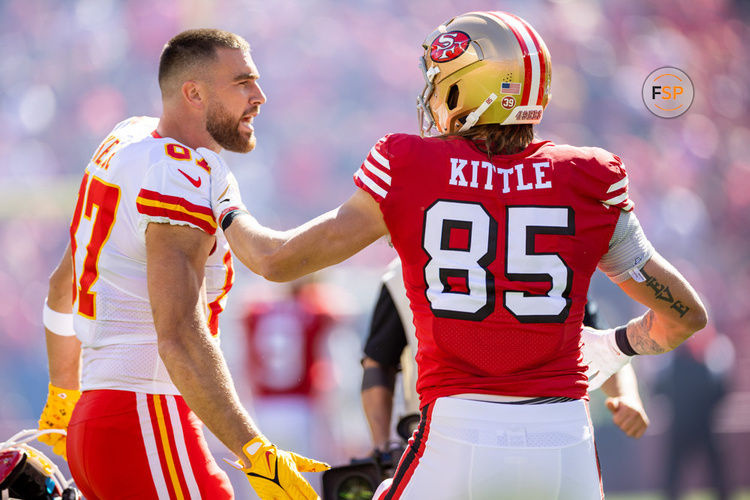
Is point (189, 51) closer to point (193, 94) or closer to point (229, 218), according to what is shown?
point (193, 94)

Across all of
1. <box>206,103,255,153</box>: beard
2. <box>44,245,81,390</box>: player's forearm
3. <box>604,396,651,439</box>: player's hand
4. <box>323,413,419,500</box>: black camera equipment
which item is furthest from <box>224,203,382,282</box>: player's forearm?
<box>604,396,651,439</box>: player's hand

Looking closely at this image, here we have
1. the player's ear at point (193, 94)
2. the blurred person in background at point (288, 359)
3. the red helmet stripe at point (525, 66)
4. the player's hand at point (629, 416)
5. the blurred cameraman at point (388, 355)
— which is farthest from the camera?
the blurred person in background at point (288, 359)

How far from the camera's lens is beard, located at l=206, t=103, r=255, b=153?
2.61 metres

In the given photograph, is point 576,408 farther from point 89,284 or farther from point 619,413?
point 89,284

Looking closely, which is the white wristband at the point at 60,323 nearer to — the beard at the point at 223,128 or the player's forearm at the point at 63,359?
the player's forearm at the point at 63,359

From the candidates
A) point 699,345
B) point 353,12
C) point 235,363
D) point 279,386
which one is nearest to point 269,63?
point 353,12

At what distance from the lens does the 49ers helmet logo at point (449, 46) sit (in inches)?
81.0

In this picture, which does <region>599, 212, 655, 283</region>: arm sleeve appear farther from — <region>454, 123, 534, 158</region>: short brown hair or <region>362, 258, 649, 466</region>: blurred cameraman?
<region>362, 258, 649, 466</region>: blurred cameraman

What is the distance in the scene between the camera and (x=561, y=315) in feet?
6.14

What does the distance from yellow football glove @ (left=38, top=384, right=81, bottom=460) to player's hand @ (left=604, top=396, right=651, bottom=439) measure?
1.77 meters

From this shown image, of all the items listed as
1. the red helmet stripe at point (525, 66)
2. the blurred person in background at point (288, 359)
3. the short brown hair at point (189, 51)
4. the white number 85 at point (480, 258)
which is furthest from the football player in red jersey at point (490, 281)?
the blurred person in background at point (288, 359)

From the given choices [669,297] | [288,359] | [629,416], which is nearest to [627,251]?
[669,297]

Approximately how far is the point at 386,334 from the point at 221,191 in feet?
4.70

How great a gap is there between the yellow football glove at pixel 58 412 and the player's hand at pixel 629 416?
69.7 inches
